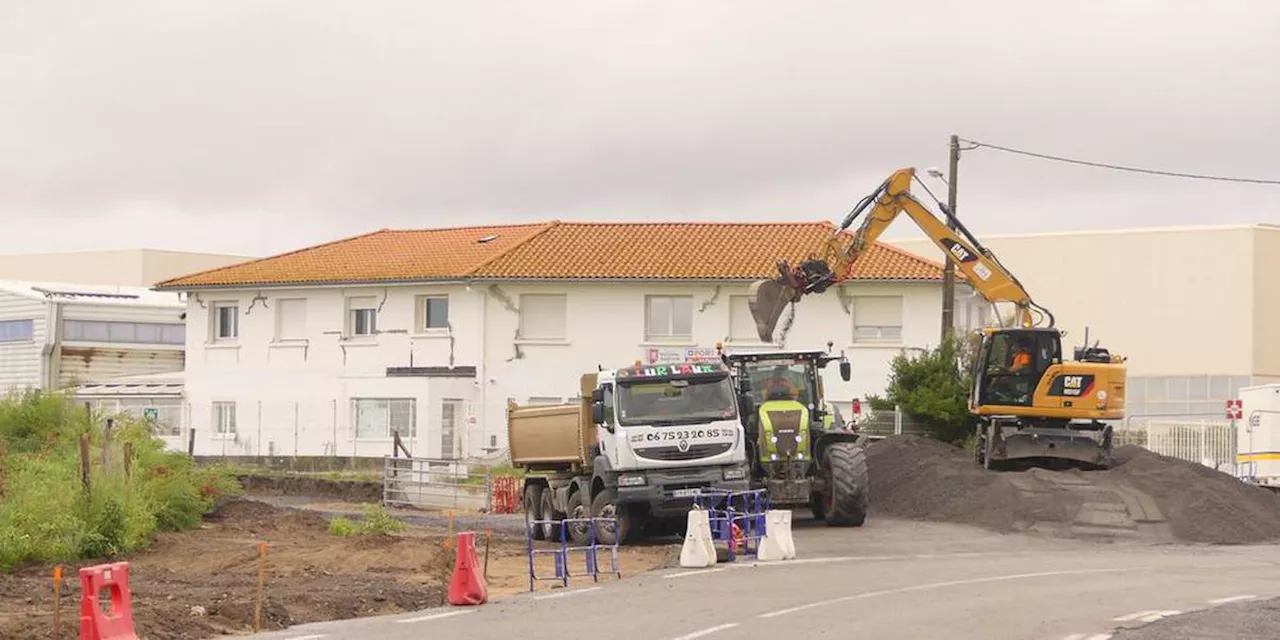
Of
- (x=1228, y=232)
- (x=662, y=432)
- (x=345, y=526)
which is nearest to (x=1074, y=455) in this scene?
(x=662, y=432)

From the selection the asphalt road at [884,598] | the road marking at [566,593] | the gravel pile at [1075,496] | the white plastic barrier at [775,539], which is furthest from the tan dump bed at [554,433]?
the road marking at [566,593]

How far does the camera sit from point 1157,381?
78.6m

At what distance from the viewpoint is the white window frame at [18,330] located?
68.8 metres

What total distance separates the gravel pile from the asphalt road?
2.80 m

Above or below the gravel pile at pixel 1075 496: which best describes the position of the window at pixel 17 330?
above

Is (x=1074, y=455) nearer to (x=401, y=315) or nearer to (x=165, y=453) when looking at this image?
(x=165, y=453)

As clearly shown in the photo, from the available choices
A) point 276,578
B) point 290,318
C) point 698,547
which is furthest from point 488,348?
→ point 276,578

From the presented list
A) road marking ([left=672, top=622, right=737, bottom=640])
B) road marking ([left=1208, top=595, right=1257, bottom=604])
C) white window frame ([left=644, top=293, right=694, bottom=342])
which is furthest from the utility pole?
road marking ([left=672, top=622, right=737, bottom=640])

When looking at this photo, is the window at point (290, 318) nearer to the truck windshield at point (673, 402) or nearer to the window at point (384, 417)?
the window at point (384, 417)

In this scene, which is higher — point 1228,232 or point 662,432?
point 1228,232

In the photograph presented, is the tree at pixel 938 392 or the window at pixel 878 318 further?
the window at pixel 878 318

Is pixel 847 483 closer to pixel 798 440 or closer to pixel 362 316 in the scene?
pixel 798 440

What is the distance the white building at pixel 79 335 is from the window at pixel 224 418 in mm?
10279

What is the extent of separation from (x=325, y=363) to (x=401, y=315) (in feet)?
9.52
